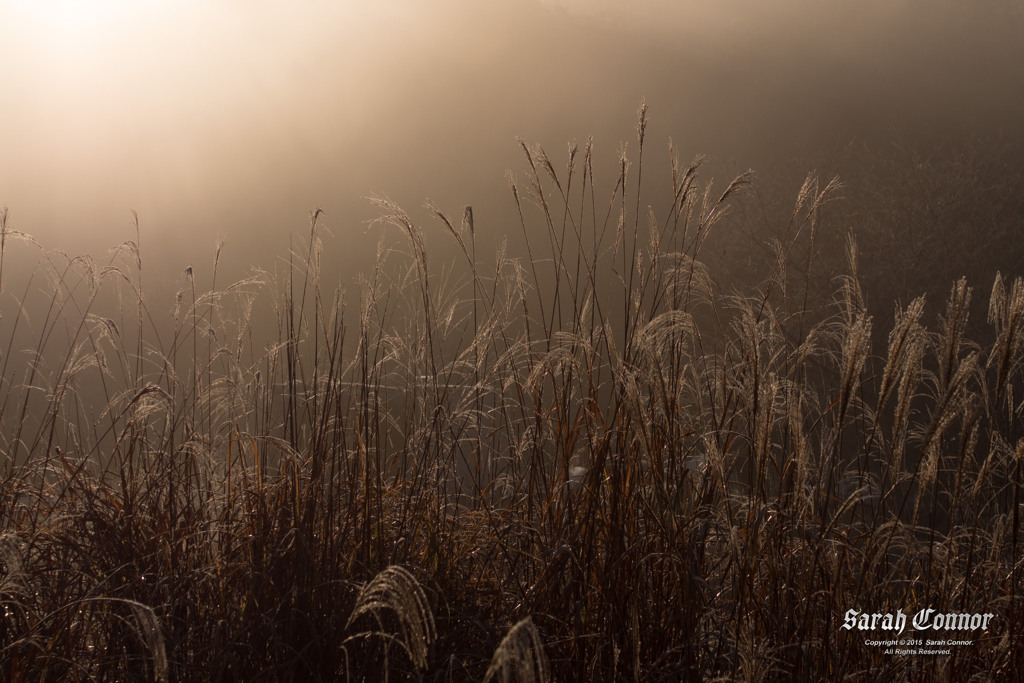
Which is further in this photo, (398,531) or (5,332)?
(5,332)

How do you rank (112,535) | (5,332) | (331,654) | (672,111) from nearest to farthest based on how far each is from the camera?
(331,654) < (112,535) < (672,111) < (5,332)

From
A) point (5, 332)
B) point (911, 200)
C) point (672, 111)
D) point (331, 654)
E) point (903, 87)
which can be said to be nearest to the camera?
point (331, 654)

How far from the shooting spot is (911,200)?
654 centimetres

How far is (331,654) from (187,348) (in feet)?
25.2

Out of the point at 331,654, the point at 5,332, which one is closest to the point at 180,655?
the point at 331,654

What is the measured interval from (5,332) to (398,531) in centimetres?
988

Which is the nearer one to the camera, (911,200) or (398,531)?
(398,531)

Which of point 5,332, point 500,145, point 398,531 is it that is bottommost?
point 5,332

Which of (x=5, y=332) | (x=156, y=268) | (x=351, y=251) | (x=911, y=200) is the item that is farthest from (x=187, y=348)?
(x=911, y=200)

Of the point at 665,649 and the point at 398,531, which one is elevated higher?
the point at 398,531

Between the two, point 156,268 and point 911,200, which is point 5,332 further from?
point 911,200

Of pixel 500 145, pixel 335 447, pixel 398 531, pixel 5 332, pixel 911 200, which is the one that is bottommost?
pixel 5 332

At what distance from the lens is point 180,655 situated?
1538 mm

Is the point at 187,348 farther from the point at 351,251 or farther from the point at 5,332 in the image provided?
the point at 5,332
